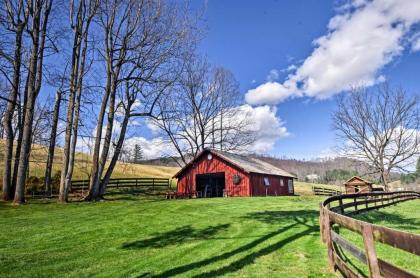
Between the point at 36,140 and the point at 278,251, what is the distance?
30.6 metres

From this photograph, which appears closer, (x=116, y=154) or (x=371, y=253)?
(x=371, y=253)

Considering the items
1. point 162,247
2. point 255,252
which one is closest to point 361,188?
point 255,252

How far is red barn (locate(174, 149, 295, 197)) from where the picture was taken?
30891 mm

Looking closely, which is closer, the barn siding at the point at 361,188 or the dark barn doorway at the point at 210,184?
the barn siding at the point at 361,188

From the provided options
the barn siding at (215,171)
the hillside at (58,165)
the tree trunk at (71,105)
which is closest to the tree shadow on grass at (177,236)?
the hillside at (58,165)

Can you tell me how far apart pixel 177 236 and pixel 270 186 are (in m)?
26.7

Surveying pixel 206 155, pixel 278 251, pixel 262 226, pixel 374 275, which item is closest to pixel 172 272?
pixel 278 251

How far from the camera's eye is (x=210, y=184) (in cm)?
3619

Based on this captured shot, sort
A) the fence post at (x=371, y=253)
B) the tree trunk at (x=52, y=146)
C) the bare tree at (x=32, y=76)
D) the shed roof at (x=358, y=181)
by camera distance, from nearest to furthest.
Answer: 1. the fence post at (x=371, y=253)
2. the bare tree at (x=32, y=76)
3. the tree trunk at (x=52, y=146)
4. the shed roof at (x=358, y=181)

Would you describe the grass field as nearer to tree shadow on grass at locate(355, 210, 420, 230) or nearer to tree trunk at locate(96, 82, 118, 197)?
tree shadow on grass at locate(355, 210, 420, 230)

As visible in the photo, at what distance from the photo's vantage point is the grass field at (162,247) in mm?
6371

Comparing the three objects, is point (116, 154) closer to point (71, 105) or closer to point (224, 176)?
point (71, 105)

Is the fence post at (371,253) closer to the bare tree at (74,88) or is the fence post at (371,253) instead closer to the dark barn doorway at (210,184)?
the bare tree at (74,88)

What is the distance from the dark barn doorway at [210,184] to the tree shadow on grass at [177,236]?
23.3 m
